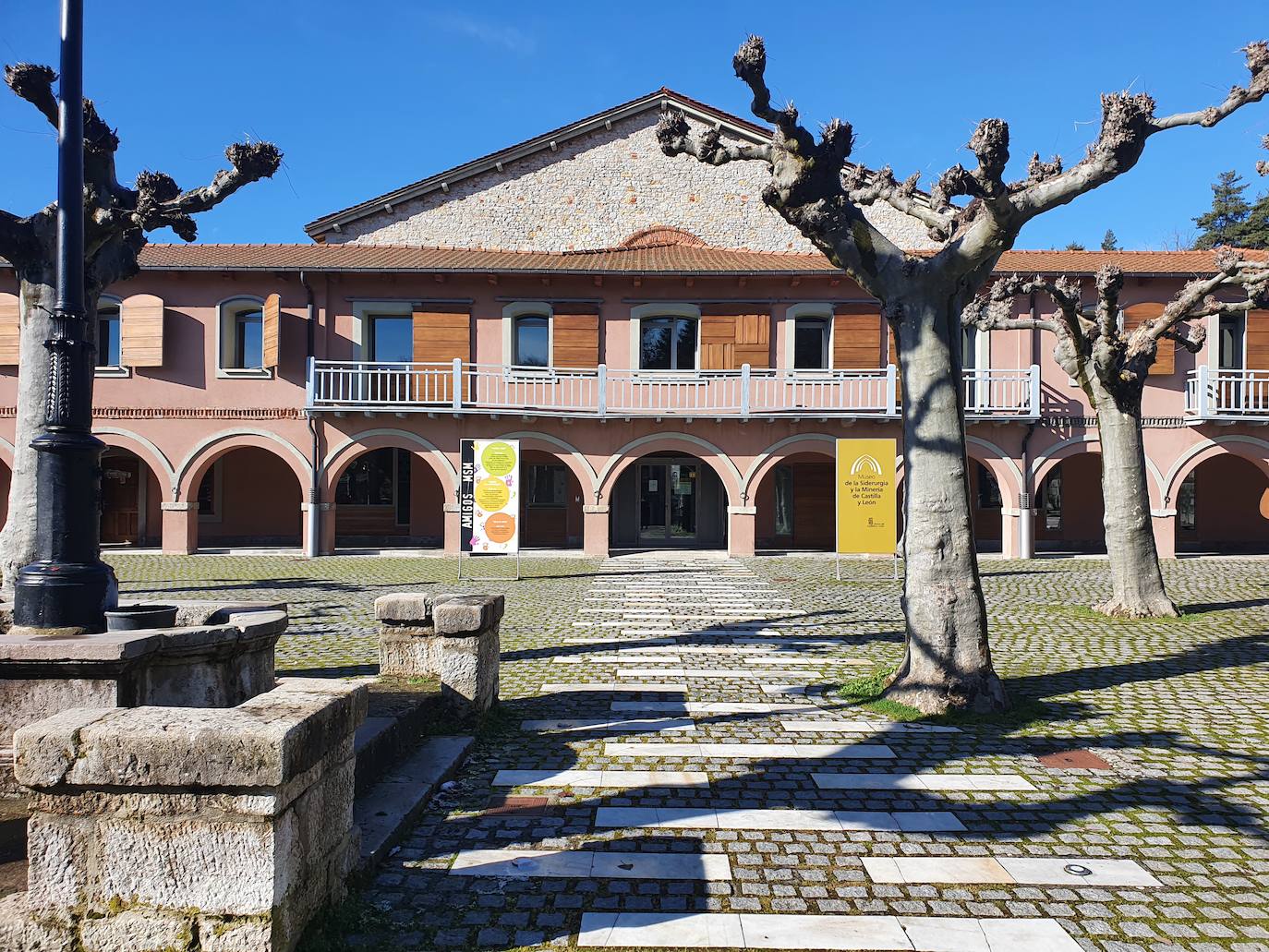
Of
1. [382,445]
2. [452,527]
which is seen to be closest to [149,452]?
[382,445]

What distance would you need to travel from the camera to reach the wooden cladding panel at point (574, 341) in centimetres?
1886

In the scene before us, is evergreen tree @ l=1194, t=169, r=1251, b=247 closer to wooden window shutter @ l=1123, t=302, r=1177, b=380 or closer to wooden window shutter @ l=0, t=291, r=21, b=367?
wooden window shutter @ l=1123, t=302, r=1177, b=380

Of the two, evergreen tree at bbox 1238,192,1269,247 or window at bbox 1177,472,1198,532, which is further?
evergreen tree at bbox 1238,192,1269,247

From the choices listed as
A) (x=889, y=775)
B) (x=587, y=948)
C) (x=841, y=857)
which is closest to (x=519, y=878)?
(x=587, y=948)

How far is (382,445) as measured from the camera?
18234 millimetres

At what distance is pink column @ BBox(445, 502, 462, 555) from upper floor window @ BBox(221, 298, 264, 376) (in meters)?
5.25

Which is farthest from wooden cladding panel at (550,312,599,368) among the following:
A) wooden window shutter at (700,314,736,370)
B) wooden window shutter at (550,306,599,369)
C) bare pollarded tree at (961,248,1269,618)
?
bare pollarded tree at (961,248,1269,618)

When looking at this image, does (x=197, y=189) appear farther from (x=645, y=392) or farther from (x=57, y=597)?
(x=645, y=392)

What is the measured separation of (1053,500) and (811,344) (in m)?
7.93

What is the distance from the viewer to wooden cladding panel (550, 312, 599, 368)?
18859 millimetres

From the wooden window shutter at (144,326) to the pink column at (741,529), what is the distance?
13.1 metres

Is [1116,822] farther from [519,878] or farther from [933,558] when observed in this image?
[519,878]

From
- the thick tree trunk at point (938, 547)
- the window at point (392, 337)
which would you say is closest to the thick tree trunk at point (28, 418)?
the thick tree trunk at point (938, 547)

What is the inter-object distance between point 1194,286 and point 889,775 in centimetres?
845
